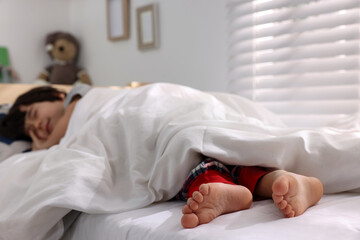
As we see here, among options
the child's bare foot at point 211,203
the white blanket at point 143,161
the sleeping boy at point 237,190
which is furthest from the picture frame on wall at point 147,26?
the child's bare foot at point 211,203

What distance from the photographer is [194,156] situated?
88 centimetres

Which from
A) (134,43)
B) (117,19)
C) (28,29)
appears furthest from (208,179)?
(28,29)

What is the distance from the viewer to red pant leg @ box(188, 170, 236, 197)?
816 millimetres

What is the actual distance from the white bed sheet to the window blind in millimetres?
1004

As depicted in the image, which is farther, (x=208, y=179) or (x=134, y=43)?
(x=134, y=43)

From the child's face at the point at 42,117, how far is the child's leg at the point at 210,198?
101 centimetres

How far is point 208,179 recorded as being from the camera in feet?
2.69

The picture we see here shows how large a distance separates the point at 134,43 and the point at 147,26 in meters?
0.19

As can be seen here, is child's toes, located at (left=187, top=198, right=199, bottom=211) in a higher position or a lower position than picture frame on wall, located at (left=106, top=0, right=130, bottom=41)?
lower

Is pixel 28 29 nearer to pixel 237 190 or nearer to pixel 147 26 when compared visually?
pixel 147 26

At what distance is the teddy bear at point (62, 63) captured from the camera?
9.62 ft

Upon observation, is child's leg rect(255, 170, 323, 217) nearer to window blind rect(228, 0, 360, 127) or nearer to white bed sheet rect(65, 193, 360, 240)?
white bed sheet rect(65, 193, 360, 240)

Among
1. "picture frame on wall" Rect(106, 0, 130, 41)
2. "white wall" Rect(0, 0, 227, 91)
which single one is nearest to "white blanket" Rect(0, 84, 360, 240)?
"white wall" Rect(0, 0, 227, 91)

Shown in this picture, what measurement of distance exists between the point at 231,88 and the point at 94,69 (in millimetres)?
1306
